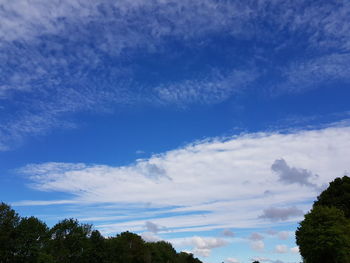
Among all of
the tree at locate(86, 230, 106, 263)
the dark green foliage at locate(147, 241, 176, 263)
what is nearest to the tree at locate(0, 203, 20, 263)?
the tree at locate(86, 230, 106, 263)

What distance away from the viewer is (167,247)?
196m

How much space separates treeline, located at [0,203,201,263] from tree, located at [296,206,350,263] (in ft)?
179

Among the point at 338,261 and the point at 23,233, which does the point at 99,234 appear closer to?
the point at 23,233

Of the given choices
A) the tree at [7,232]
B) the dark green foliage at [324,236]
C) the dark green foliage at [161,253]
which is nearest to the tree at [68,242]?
the tree at [7,232]

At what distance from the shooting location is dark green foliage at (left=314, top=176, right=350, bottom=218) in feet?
309

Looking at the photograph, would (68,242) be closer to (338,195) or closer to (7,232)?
(7,232)

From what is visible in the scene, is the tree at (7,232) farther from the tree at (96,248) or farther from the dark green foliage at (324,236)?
the dark green foliage at (324,236)

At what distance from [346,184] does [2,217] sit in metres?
80.4

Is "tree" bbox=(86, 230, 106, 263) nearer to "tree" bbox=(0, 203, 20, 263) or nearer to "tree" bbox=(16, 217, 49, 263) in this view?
"tree" bbox=(16, 217, 49, 263)

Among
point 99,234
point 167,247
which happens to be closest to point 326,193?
point 99,234

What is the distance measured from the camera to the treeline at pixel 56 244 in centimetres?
8231

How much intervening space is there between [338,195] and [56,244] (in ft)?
236

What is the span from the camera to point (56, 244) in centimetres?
9650

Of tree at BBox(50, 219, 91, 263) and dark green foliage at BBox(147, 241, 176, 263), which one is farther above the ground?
dark green foliage at BBox(147, 241, 176, 263)
